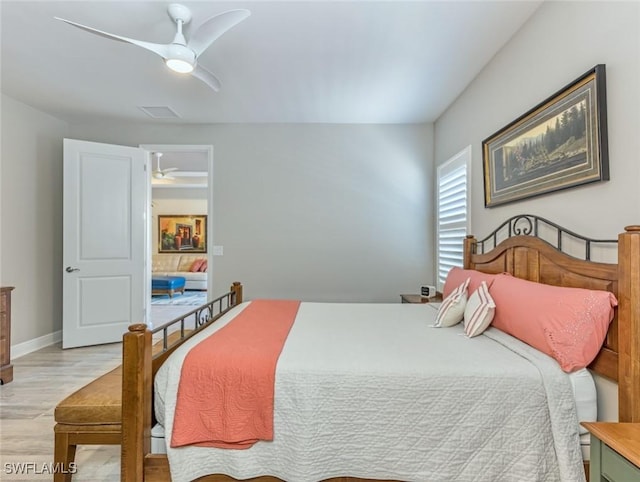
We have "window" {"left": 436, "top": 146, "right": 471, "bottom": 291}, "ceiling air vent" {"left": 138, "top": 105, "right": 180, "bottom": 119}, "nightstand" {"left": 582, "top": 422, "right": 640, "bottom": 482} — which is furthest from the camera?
"ceiling air vent" {"left": 138, "top": 105, "right": 180, "bottom": 119}

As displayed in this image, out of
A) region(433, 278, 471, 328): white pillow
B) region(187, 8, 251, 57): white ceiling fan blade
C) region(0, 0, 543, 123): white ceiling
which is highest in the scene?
region(0, 0, 543, 123): white ceiling

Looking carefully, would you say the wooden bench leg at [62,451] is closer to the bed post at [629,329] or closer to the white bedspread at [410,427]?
the white bedspread at [410,427]

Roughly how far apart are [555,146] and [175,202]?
8781mm

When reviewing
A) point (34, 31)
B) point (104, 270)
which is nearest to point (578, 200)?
point (34, 31)

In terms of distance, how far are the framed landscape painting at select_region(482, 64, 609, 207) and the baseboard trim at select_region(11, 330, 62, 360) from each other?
489 cm

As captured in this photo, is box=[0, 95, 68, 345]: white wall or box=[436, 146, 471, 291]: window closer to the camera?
box=[436, 146, 471, 291]: window

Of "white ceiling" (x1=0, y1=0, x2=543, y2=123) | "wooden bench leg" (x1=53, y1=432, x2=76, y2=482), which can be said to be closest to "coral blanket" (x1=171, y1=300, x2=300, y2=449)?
"wooden bench leg" (x1=53, y1=432, x2=76, y2=482)

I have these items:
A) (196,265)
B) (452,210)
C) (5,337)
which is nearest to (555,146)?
(452,210)

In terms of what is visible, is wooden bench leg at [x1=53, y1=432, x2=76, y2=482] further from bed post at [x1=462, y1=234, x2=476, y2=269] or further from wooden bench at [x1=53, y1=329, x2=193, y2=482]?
bed post at [x1=462, y1=234, x2=476, y2=269]

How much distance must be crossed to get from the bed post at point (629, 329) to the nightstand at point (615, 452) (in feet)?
0.63

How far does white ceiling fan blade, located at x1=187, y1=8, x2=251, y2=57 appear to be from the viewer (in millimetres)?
1820

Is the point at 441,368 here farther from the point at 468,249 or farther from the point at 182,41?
the point at 182,41

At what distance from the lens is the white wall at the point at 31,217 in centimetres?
346

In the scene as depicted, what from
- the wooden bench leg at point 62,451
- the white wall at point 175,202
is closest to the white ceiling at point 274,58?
the wooden bench leg at point 62,451
